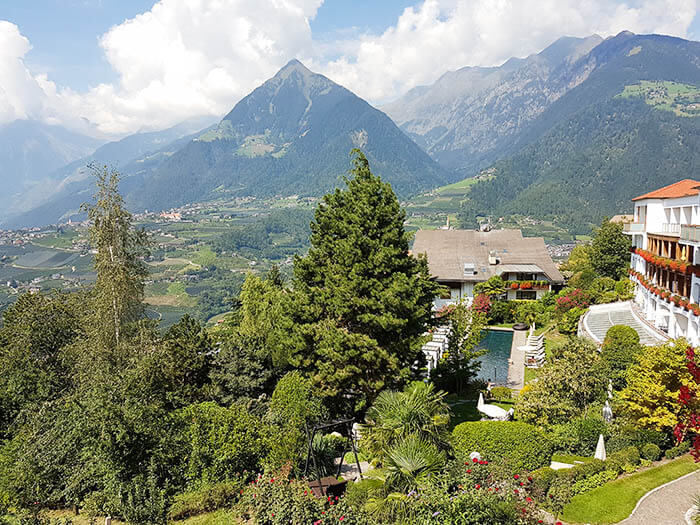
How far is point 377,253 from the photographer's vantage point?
15.6 meters

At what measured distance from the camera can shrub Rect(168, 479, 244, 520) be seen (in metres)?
11.5

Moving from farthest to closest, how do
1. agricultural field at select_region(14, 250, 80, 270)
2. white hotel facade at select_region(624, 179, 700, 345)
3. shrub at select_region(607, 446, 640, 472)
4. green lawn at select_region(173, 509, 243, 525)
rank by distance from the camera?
1. agricultural field at select_region(14, 250, 80, 270)
2. white hotel facade at select_region(624, 179, 700, 345)
3. shrub at select_region(607, 446, 640, 472)
4. green lawn at select_region(173, 509, 243, 525)

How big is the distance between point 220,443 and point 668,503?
11033mm

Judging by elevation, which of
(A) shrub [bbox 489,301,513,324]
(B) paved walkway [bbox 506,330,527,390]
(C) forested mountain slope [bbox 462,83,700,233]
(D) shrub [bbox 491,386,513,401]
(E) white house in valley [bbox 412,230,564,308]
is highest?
(C) forested mountain slope [bbox 462,83,700,233]

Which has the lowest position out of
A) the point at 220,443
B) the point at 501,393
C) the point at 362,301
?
the point at 501,393

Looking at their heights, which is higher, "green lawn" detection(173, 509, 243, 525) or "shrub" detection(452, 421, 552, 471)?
"shrub" detection(452, 421, 552, 471)

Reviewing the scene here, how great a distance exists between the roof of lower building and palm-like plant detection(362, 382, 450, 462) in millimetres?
30471

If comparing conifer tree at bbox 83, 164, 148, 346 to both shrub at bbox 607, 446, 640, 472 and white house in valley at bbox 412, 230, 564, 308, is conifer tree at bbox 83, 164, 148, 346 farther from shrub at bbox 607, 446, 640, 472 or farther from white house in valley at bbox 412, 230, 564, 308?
white house in valley at bbox 412, 230, 564, 308

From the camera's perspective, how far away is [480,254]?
152ft

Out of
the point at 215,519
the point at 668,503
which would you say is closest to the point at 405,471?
the point at 215,519

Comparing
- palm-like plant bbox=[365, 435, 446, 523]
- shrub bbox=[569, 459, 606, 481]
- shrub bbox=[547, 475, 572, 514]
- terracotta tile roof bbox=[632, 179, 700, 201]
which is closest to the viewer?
palm-like plant bbox=[365, 435, 446, 523]

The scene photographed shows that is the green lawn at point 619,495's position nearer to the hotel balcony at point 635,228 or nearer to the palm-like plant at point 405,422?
the palm-like plant at point 405,422

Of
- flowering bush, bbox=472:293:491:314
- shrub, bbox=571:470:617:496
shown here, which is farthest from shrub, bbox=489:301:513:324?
shrub, bbox=571:470:617:496

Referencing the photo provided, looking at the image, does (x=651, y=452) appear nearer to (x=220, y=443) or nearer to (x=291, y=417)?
(x=291, y=417)
